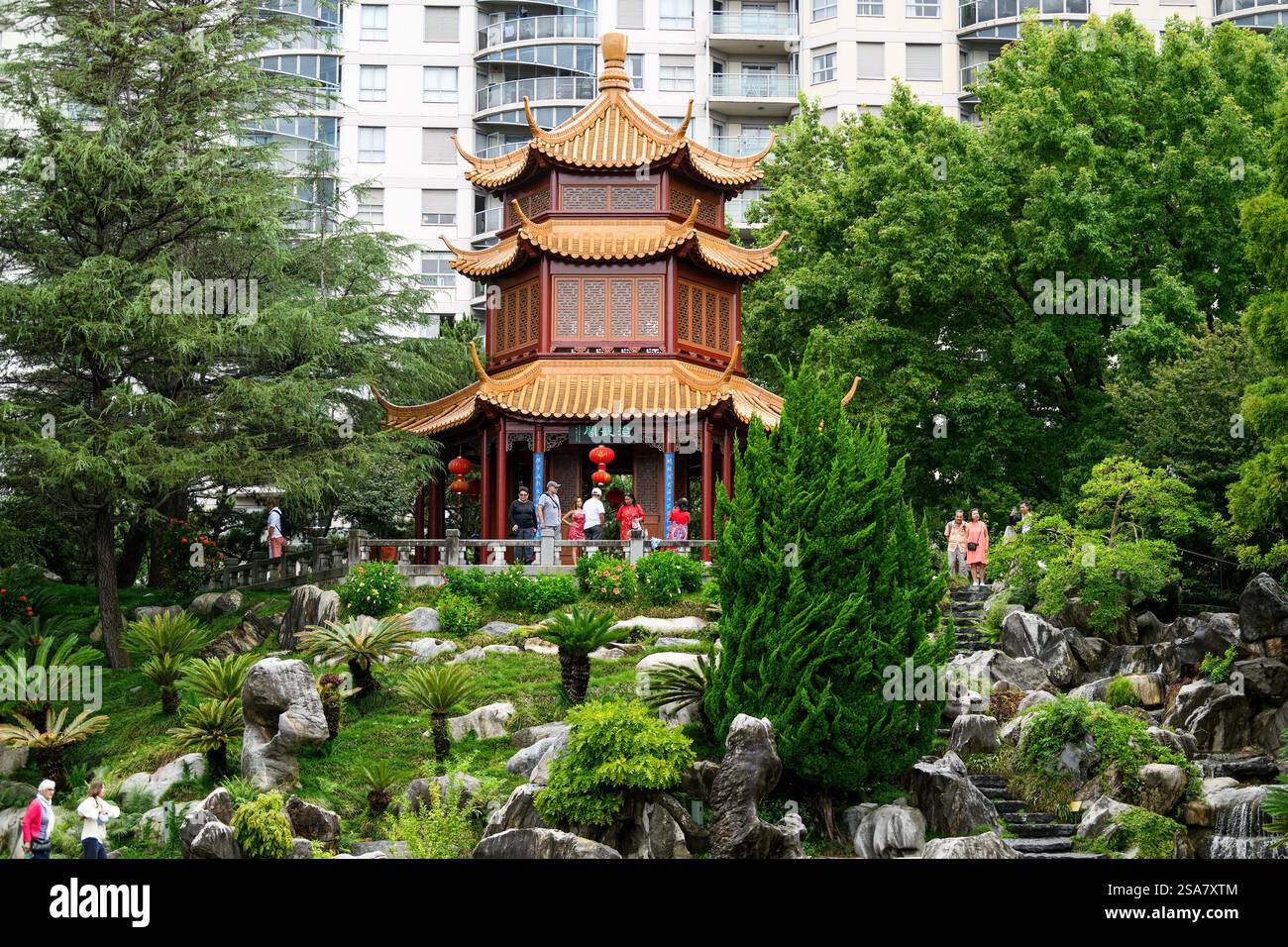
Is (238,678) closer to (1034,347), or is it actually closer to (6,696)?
(6,696)

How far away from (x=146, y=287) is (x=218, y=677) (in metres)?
7.94

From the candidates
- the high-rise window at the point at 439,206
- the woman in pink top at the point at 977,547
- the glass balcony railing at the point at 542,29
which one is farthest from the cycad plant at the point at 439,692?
the glass balcony railing at the point at 542,29

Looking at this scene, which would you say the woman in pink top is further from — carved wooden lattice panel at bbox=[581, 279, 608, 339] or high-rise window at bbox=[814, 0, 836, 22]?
high-rise window at bbox=[814, 0, 836, 22]

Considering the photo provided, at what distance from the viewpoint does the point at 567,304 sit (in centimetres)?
3478

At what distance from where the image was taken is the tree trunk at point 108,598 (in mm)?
26688

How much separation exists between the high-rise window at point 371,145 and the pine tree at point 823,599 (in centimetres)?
4149

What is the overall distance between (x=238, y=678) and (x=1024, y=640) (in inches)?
523

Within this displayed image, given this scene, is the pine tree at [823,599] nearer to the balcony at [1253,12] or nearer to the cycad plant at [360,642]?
the cycad plant at [360,642]

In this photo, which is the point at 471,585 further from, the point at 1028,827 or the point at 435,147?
the point at 435,147

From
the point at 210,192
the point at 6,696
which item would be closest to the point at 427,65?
the point at 210,192

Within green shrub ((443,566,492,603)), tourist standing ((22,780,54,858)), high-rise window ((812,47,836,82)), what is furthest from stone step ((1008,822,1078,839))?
high-rise window ((812,47,836,82))

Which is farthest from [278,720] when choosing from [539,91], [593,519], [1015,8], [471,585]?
[1015,8]

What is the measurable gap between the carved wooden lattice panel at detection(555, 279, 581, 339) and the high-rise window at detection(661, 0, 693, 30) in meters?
28.1

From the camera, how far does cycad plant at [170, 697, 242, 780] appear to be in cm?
2119
